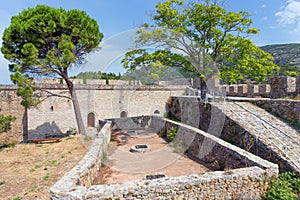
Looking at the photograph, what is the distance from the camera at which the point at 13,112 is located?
1502cm

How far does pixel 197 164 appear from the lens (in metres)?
7.49

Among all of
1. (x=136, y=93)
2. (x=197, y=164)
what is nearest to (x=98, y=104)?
(x=136, y=93)

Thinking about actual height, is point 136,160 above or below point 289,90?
below

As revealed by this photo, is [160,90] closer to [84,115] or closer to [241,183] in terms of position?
[84,115]

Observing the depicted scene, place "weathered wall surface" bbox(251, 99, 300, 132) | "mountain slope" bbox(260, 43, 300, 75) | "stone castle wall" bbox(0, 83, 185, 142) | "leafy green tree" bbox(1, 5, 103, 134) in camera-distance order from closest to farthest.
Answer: "weathered wall surface" bbox(251, 99, 300, 132), "leafy green tree" bbox(1, 5, 103, 134), "stone castle wall" bbox(0, 83, 185, 142), "mountain slope" bbox(260, 43, 300, 75)

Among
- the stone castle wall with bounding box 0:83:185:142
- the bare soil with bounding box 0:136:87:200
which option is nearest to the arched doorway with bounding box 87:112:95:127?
the stone castle wall with bounding box 0:83:185:142

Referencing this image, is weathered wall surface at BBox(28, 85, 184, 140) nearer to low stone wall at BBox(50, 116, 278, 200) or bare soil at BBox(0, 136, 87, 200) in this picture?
bare soil at BBox(0, 136, 87, 200)

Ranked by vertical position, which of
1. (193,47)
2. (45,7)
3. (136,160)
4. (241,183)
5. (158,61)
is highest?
(45,7)

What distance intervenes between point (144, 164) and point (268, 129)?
4807 millimetres

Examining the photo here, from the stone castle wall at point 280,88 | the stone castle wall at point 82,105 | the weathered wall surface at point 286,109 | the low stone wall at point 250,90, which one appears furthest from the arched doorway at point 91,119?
the weathered wall surface at point 286,109

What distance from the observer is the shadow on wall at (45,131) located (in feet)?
50.1

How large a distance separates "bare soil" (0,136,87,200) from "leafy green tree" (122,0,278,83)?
19.0 ft

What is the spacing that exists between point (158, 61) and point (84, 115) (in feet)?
32.2

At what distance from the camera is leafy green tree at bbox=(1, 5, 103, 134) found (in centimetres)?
1166
